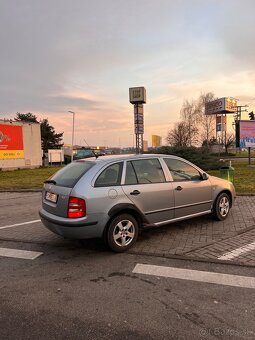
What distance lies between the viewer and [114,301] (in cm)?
365

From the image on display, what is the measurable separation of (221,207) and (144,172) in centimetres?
232

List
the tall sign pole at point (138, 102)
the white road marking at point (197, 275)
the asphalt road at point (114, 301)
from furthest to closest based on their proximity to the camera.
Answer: the tall sign pole at point (138, 102)
the white road marking at point (197, 275)
the asphalt road at point (114, 301)

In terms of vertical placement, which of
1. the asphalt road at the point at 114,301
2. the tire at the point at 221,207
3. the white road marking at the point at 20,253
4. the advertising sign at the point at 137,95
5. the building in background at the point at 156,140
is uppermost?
the advertising sign at the point at 137,95

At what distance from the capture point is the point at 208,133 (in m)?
60.1

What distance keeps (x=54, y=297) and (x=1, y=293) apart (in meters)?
0.70

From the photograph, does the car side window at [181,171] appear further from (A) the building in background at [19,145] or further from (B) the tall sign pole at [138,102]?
(A) the building in background at [19,145]

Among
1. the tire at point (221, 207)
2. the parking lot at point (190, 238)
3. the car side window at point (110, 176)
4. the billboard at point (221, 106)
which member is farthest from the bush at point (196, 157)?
the billboard at point (221, 106)

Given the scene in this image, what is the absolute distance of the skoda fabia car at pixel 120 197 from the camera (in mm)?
4980

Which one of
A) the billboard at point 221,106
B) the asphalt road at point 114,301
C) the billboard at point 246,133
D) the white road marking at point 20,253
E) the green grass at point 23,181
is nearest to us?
the asphalt road at point 114,301

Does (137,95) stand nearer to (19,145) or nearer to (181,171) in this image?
(19,145)

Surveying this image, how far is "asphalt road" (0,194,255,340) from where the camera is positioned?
307 centimetres

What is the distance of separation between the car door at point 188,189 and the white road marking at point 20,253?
2614 mm

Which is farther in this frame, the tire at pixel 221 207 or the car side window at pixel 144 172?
the tire at pixel 221 207

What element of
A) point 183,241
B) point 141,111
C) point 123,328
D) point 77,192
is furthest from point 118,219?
point 141,111
